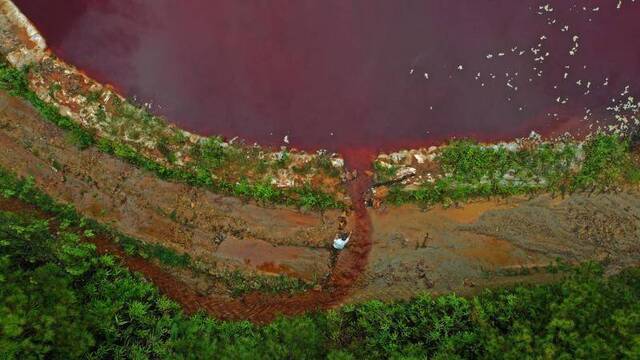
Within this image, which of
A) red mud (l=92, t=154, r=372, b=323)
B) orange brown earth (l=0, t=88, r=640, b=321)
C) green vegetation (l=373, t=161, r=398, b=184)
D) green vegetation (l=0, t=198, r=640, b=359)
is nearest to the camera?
green vegetation (l=0, t=198, r=640, b=359)

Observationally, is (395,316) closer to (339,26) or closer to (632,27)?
(339,26)

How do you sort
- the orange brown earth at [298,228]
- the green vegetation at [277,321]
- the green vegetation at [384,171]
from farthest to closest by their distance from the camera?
1. the green vegetation at [384,171]
2. the orange brown earth at [298,228]
3. the green vegetation at [277,321]

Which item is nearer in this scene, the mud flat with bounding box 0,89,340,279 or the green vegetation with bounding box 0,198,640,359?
the green vegetation with bounding box 0,198,640,359

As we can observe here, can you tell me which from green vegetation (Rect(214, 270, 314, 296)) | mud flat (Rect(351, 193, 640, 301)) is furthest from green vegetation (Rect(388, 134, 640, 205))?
green vegetation (Rect(214, 270, 314, 296))

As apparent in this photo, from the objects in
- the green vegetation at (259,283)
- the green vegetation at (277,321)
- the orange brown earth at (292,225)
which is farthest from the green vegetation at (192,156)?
the green vegetation at (277,321)

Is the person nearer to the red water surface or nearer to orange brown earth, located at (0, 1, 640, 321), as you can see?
orange brown earth, located at (0, 1, 640, 321)

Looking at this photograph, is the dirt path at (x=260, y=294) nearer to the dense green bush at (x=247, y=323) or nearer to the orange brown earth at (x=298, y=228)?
A: the orange brown earth at (x=298, y=228)

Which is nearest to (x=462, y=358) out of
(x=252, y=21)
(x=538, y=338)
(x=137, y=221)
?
(x=538, y=338)

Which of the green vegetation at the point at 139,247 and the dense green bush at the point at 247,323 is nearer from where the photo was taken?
the dense green bush at the point at 247,323
